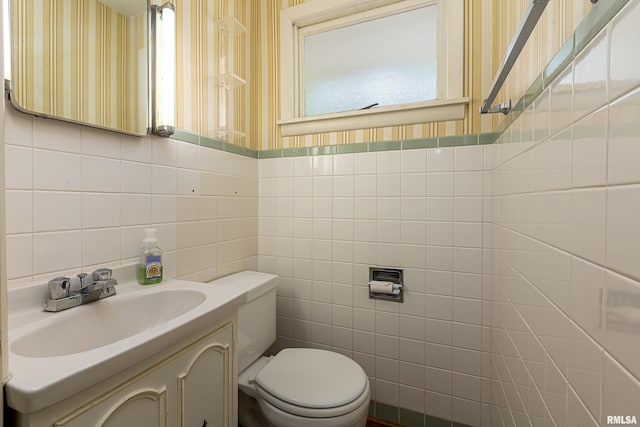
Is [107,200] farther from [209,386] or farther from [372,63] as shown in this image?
[372,63]

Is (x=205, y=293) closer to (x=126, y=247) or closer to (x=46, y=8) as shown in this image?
(x=126, y=247)

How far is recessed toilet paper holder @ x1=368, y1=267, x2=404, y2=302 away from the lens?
1.38 m

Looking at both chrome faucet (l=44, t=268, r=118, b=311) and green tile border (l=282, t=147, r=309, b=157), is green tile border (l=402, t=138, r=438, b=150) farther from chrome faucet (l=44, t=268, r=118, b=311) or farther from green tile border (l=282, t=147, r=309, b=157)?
chrome faucet (l=44, t=268, r=118, b=311)

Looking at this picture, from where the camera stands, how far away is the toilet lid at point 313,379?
1.01m

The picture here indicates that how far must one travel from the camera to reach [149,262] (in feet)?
3.28

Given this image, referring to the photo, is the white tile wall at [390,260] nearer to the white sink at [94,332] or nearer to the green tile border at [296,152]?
the green tile border at [296,152]

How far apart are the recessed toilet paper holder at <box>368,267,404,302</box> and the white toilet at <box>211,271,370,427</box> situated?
13.9 inches

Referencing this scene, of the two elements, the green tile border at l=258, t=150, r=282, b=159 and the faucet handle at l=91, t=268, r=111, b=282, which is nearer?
the faucet handle at l=91, t=268, r=111, b=282

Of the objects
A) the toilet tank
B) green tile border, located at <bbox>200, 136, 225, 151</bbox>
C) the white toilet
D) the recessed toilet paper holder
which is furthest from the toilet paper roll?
green tile border, located at <bbox>200, 136, 225, 151</bbox>

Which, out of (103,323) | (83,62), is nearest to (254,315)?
(103,323)

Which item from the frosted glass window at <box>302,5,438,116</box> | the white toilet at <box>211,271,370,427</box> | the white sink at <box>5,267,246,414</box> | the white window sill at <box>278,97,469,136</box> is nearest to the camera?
the white sink at <box>5,267,246,414</box>

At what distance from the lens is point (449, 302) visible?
4.35 ft

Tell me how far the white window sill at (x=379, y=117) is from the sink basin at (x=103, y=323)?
3.42 feet

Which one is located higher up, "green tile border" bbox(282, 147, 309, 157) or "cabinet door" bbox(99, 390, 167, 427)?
"green tile border" bbox(282, 147, 309, 157)
